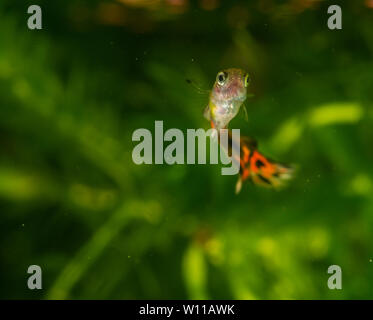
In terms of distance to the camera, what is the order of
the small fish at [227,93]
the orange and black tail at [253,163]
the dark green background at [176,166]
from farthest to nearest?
the dark green background at [176,166] → the orange and black tail at [253,163] → the small fish at [227,93]

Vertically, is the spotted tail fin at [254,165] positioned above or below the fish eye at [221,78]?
below

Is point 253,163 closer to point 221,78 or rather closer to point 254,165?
point 254,165

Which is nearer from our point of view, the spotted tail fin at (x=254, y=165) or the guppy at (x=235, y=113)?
the guppy at (x=235, y=113)

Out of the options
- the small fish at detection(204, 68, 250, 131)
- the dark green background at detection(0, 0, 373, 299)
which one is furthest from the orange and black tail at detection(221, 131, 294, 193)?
the dark green background at detection(0, 0, 373, 299)

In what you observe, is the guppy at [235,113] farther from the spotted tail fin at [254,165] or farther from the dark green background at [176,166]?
the dark green background at [176,166]

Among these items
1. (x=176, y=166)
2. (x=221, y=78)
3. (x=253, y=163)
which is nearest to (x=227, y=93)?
(x=221, y=78)

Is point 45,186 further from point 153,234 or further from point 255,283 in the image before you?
point 255,283

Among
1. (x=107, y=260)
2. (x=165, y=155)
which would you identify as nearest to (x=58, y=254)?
(x=107, y=260)

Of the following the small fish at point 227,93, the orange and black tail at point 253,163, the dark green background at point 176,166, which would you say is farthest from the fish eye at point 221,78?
the dark green background at point 176,166

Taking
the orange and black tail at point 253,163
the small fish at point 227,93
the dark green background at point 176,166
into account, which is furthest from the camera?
the dark green background at point 176,166
